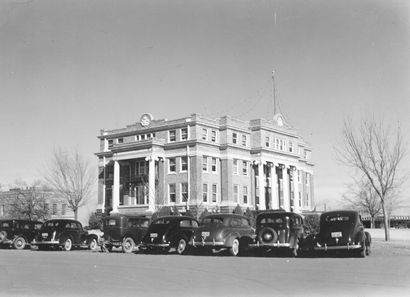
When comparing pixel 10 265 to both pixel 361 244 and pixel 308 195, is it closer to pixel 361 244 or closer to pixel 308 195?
pixel 361 244

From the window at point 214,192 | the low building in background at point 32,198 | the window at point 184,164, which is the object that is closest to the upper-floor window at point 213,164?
the window at point 214,192

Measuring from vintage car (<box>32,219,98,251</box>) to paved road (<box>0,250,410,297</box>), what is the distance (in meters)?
9.43

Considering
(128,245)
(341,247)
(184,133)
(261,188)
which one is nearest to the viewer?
(341,247)

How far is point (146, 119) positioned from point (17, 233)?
29.9m

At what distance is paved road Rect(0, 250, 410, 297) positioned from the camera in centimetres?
988

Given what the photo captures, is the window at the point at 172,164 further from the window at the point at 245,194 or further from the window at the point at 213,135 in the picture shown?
the window at the point at 245,194

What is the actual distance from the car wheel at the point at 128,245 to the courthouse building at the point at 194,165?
25.2 meters

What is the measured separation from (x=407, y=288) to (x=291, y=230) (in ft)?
30.0

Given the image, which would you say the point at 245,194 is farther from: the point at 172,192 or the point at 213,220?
the point at 213,220

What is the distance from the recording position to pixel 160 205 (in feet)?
172

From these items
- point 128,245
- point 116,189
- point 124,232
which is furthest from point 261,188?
point 128,245

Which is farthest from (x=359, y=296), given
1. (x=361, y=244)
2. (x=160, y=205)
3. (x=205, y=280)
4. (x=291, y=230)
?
(x=160, y=205)

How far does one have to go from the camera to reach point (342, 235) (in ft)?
58.5

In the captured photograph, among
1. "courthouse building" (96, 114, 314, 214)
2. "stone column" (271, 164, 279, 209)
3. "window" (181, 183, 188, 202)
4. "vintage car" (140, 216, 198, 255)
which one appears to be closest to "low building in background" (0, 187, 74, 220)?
"courthouse building" (96, 114, 314, 214)
